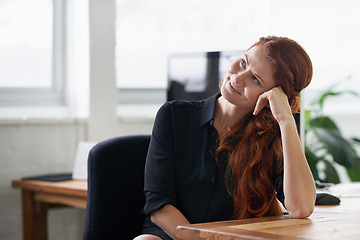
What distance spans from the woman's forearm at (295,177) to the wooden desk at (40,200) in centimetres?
118

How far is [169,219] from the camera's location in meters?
1.63

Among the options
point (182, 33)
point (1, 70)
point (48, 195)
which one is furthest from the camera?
point (182, 33)

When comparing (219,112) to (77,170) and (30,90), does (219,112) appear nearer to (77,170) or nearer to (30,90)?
(77,170)

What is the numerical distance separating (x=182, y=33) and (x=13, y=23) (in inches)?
44.1

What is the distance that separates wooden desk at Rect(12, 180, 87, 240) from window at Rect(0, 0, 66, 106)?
0.52 m

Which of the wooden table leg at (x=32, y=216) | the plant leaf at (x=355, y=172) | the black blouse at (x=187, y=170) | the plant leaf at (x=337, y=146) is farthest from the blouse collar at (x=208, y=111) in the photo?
the plant leaf at (x=355, y=172)

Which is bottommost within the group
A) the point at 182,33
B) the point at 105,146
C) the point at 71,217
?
the point at 71,217

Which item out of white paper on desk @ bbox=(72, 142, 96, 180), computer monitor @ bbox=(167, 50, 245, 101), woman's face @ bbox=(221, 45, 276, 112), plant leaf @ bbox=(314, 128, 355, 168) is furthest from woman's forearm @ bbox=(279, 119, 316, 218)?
plant leaf @ bbox=(314, 128, 355, 168)

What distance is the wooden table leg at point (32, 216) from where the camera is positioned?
2771 mm

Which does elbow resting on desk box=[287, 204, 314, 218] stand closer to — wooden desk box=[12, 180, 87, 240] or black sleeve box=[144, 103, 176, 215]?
black sleeve box=[144, 103, 176, 215]

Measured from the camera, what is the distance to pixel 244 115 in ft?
5.84

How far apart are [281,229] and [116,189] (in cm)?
73

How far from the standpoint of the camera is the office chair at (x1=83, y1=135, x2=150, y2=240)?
1791 millimetres

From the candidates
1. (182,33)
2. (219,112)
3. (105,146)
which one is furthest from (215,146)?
(182,33)
